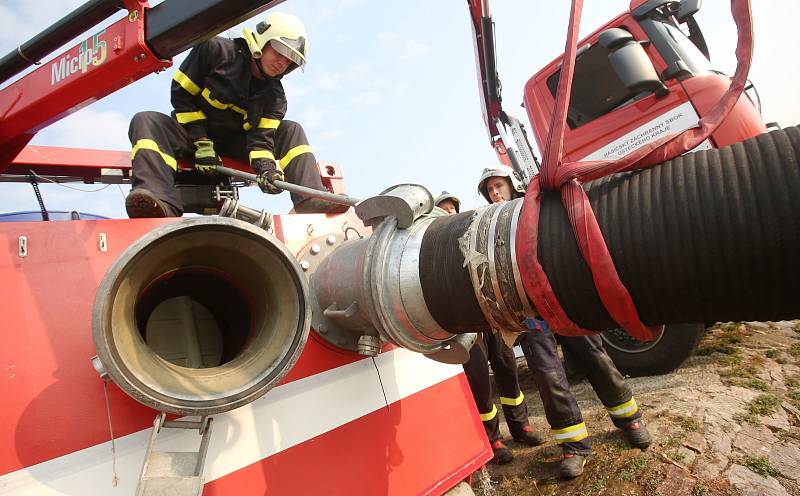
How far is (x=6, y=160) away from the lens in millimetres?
2359

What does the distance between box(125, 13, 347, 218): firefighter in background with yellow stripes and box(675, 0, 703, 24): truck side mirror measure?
321cm

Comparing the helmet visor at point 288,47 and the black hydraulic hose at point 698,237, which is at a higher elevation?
the helmet visor at point 288,47

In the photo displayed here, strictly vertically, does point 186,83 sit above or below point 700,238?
above

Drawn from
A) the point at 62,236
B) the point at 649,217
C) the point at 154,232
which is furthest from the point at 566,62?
the point at 62,236

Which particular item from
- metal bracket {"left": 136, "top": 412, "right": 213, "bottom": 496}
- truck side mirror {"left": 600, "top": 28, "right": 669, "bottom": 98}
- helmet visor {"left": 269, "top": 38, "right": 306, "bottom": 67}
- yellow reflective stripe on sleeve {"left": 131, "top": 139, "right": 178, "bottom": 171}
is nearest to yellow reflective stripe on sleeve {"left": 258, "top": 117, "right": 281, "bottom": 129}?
helmet visor {"left": 269, "top": 38, "right": 306, "bottom": 67}

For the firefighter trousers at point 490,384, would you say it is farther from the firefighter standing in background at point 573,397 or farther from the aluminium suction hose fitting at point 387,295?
the aluminium suction hose fitting at point 387,295

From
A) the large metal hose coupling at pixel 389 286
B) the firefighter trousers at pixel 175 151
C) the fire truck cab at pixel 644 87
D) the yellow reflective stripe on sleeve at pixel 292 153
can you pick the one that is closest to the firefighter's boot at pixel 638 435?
the large metal hose coupling at pixel 389 286

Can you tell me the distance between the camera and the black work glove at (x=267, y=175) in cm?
235

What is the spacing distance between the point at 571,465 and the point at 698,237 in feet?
7.48

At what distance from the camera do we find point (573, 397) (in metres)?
3.00

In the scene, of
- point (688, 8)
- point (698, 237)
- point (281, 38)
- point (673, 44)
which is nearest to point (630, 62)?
point (673, 44)

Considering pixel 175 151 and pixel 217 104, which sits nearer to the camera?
pixel 175 151

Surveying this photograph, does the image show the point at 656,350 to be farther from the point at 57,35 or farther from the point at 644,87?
the point at 57,35

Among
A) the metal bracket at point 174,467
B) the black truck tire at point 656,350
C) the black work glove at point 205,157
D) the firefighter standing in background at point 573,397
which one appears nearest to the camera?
the metal bracket at point 174,467
